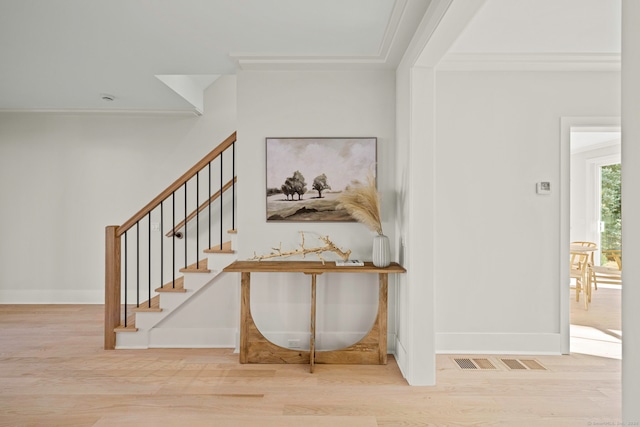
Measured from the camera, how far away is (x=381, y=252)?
3080mm

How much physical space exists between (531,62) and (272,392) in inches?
130

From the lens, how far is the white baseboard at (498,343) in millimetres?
3436

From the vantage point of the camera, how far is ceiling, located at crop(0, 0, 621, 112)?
2.49 meters

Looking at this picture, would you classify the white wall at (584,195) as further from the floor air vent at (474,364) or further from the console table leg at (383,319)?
the console table leg at (383,319)

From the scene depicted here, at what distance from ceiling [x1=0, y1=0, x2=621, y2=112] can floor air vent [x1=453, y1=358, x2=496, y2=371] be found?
8.06 ft

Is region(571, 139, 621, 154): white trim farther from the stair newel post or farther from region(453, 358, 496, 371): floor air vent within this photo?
the stair newel post

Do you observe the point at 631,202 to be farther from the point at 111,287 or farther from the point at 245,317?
the point at 111,287

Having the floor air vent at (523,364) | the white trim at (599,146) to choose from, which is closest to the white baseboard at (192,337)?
the floor air vent at (523,364)

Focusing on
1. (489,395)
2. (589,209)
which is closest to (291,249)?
(489,395)

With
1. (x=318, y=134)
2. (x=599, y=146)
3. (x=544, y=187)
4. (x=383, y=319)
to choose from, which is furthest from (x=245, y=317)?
(x=599, y=146)

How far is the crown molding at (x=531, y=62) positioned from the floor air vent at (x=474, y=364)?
245 cm

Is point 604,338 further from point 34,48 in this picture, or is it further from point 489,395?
point 34,48

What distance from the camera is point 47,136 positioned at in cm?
520

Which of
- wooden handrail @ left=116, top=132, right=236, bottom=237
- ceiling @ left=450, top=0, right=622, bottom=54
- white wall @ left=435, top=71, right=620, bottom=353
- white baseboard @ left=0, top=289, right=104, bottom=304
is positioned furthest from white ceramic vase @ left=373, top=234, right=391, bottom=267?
white baseboard @ left=0, top=289, right=104, bottom=304
